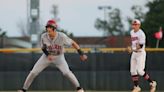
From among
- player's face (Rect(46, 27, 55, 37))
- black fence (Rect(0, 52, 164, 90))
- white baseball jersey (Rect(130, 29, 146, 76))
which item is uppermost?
player's face (Rect(46, 27, 55, 37))

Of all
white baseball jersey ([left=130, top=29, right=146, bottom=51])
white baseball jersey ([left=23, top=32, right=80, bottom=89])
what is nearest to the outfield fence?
white baseball jersey ([left=130, top=29, right=146, bottom=51])

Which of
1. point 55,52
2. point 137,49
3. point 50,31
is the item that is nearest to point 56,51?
point 55,52

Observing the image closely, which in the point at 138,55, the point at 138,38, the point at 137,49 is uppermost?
the point at 138,38

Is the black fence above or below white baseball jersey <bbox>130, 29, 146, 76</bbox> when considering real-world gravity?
below

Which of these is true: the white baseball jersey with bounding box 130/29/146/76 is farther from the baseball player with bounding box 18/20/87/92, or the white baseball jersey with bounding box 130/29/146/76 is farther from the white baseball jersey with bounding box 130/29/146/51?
the baseball player with bounding box 18/20/87/92

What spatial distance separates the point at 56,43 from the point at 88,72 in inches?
268

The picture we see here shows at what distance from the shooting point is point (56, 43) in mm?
12008

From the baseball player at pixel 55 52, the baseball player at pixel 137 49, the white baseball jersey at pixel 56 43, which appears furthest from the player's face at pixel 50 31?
the baseball player at pixel 137 49

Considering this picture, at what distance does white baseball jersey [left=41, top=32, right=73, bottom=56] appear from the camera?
39.3 ft

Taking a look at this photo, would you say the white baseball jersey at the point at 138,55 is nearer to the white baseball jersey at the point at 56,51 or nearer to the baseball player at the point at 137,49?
the baseball player at the point at 137,49

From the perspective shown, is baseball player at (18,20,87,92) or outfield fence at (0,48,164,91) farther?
outfield fence at (0,48,164,91)

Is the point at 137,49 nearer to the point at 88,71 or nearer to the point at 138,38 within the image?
the point at 138,38

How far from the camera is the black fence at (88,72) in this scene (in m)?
18.4

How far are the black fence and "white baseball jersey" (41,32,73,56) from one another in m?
6.35
